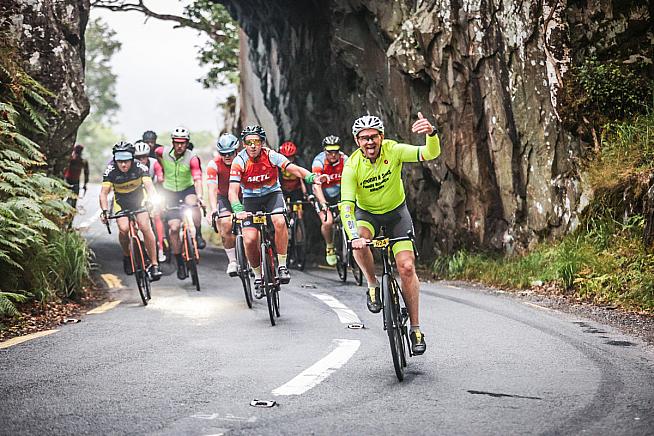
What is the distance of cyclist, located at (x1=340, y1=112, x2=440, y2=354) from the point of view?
7566 mm

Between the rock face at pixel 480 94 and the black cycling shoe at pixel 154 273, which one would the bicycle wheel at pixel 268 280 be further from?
the rock face at pixel 480 94

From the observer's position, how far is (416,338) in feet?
24.7

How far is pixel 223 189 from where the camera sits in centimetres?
1377

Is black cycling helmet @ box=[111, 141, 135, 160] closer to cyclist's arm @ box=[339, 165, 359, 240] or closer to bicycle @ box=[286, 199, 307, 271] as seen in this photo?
bicycle @ box=[286, 199, 307, 271]

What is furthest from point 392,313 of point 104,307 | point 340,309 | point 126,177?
point 126,177

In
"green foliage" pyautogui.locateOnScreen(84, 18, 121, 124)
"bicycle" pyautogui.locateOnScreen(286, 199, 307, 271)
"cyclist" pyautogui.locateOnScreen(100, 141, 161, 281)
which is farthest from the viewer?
"green foliage" pyautogui.locateOnScreen(84, 18, 121, 124)

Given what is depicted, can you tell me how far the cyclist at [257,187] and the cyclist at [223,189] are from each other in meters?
0.91

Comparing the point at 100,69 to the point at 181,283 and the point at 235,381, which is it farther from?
the point at 235,381

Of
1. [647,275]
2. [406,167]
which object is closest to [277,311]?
[647,275]

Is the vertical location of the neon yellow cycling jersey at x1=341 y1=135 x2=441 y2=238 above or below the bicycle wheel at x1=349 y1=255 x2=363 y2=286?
above

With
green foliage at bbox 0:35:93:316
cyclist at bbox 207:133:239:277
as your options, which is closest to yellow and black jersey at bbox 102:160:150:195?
green foliage at bbox 0:35:93:316

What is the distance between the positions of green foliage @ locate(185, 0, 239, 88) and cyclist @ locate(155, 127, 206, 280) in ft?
49.8

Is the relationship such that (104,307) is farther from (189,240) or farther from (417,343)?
(417,343)

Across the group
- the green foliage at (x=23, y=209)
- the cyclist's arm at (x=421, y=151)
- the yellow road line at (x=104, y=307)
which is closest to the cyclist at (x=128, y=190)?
the yellow road line at (x=104, y=307)
